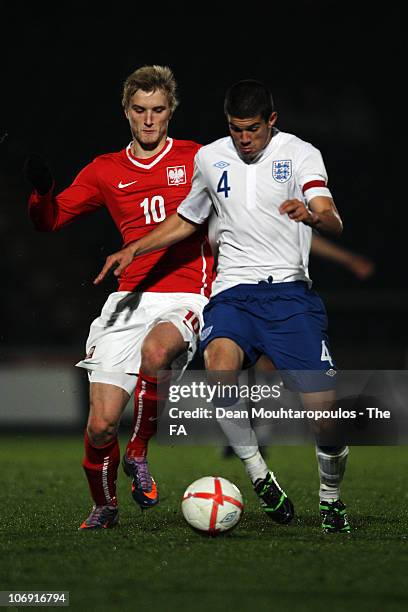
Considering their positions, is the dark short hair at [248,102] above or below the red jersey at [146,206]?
above

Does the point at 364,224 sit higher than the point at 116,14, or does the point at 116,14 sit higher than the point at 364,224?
the point at 116,14

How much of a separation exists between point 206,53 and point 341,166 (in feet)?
13.5

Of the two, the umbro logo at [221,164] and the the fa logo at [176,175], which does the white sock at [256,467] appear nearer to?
the umbro logo at [221,164]

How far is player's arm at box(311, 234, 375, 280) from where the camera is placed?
5555mm

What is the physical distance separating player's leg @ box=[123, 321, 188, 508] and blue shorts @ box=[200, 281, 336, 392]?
1.08 feet

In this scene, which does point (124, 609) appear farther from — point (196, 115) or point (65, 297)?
point (196, 115)

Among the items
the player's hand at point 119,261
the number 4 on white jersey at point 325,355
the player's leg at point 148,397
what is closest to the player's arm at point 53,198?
the player's hand at point 119,261

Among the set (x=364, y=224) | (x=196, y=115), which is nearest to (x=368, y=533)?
(x=364, y=224)

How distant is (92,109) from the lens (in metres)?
22.1

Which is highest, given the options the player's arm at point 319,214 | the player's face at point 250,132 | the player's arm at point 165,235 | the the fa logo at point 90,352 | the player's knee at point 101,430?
the player's face at point 250,132

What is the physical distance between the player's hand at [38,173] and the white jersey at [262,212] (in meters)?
0.91

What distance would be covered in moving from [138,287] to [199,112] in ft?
54.3

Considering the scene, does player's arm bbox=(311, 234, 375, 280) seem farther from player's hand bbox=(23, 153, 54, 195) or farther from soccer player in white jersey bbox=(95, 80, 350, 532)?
player's hand bbox=(23, 153, 54, 195)

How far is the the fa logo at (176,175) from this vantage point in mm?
6277
